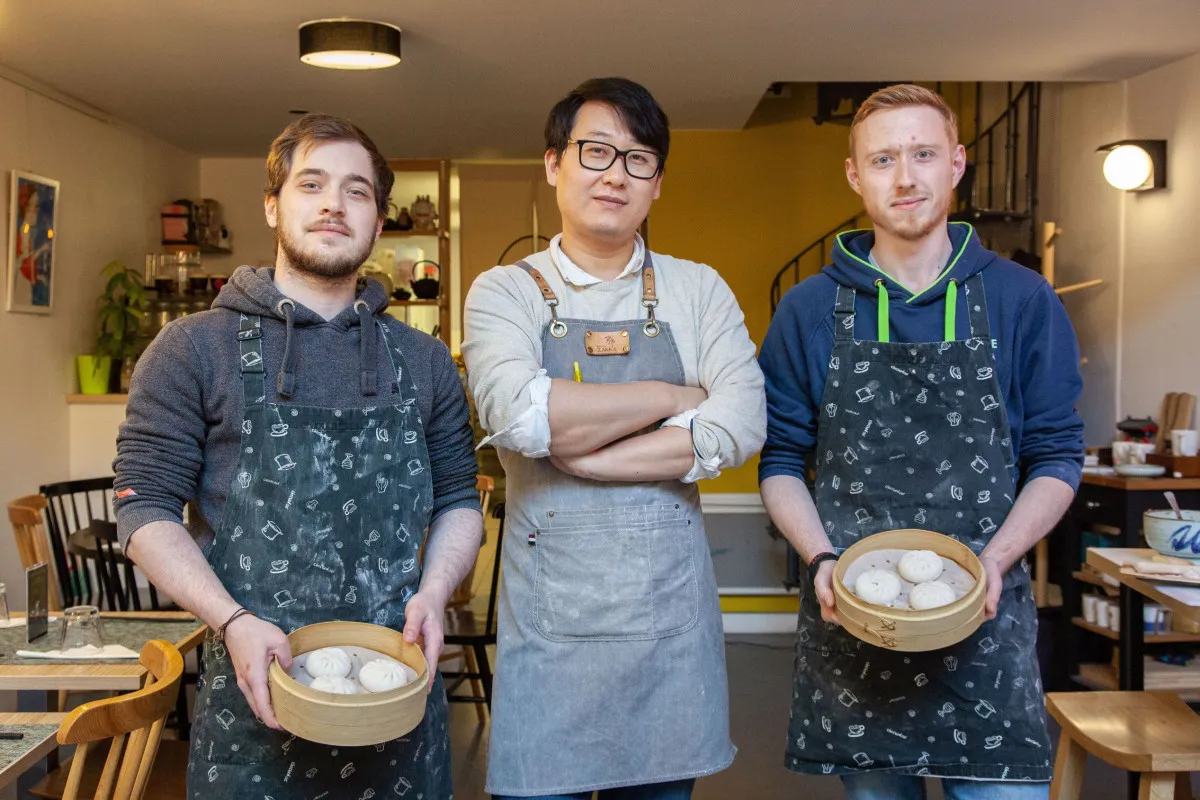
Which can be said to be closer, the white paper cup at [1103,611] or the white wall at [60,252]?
the white paper cup at [1103,611]

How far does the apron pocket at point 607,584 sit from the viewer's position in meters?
1.80

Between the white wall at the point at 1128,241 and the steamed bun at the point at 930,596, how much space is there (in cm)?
406

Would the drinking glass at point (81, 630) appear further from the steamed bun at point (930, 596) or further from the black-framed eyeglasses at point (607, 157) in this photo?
the steamed bun at point (930, 596)

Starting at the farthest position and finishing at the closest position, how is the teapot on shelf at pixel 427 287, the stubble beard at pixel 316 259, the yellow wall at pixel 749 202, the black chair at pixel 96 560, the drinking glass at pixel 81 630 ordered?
the teapot on shelf at pixel 427 287 → the yellow wall at pixel 749 202 → the black chair at pixel 96 560 → the drinking glass at pixel 81 630 → the stubble beard at pixel 316 259

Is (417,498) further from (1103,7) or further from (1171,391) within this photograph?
Answer: (1171,391)

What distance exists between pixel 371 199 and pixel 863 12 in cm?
350

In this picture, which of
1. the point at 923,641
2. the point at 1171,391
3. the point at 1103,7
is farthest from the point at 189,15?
the point at 1171,391

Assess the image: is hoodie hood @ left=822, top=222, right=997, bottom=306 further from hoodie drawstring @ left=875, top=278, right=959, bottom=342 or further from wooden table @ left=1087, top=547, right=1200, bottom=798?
wooden table @ left=1087, top=547, right=1200, bottom=798

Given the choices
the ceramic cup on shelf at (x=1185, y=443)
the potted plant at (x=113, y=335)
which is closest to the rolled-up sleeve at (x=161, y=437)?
the ceramic cup on shelf at (x=1185, y=443)

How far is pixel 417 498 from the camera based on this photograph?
177cm

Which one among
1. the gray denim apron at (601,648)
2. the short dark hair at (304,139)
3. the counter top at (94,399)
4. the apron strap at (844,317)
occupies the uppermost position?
the short dark hair at (304,139)

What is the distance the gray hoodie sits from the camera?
5.25ft

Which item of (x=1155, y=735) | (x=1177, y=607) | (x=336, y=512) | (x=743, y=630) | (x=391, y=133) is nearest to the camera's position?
(x=336, y=512)

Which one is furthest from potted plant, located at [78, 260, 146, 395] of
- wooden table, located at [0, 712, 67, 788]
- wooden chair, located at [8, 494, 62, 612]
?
wooden table, located at [0, 712, 67, 788]
